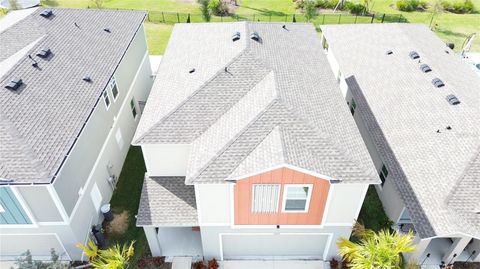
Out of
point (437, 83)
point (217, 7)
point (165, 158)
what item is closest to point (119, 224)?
point (165, 158)

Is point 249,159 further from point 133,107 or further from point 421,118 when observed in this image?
point 133,107

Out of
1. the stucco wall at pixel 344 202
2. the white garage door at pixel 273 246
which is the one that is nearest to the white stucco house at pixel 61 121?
the white garage door at pixel 273 246

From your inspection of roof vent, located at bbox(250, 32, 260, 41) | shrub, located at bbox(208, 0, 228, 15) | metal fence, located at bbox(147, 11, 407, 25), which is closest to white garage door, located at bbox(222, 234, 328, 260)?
roof vent, located at bbox(250, 32, 260, 41)

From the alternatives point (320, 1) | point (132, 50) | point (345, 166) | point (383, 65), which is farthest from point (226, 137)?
point (320, 1)

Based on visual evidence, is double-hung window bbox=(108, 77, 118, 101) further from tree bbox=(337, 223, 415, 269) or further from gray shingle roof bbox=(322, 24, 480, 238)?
tree bbox=(337, 223, 415, 269)

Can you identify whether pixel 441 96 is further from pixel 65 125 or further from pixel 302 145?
pixel 65 125
